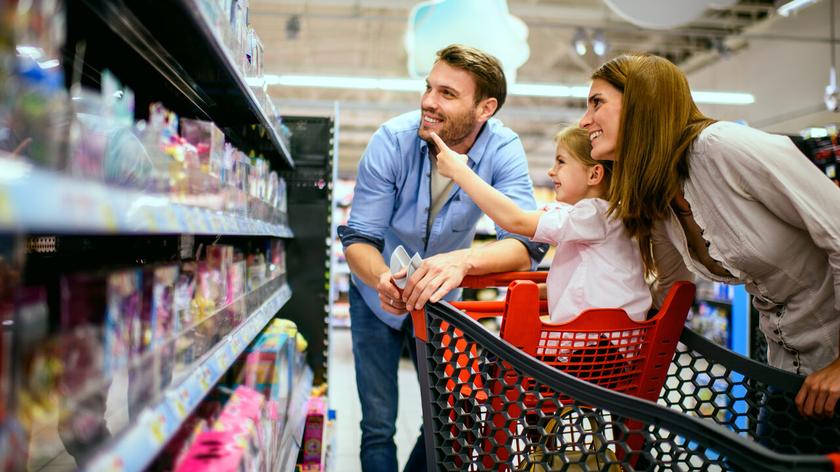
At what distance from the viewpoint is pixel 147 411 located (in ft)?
2.83

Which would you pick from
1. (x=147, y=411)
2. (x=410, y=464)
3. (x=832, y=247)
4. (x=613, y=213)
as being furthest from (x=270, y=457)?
(x=832, y=247)

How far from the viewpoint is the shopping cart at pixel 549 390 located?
1044 mm

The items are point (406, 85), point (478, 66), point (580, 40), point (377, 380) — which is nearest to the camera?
point (478, 66)

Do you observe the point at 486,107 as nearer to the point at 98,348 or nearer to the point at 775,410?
the point at 775,410

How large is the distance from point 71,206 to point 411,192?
1624mm

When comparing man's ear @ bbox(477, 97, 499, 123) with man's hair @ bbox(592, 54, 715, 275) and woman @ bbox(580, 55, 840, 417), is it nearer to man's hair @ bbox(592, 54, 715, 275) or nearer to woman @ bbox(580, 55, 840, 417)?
woman @ bbox(580, 55, 840, 417)

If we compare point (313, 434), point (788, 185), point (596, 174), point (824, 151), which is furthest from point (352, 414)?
point (788, 185)

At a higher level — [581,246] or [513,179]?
[513,179]

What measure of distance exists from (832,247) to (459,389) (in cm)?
80

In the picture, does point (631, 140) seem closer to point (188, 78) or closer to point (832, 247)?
point (832, 247)

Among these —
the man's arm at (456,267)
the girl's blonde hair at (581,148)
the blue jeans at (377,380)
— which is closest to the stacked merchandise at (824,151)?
the girl's blonde hair at (581,148)

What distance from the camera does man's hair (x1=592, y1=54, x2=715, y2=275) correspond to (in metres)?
1.43

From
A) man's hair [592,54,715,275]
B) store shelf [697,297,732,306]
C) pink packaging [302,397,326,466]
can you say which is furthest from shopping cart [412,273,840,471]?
store shelf [697,297,732,306]

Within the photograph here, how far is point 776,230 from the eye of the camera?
4.45ft
